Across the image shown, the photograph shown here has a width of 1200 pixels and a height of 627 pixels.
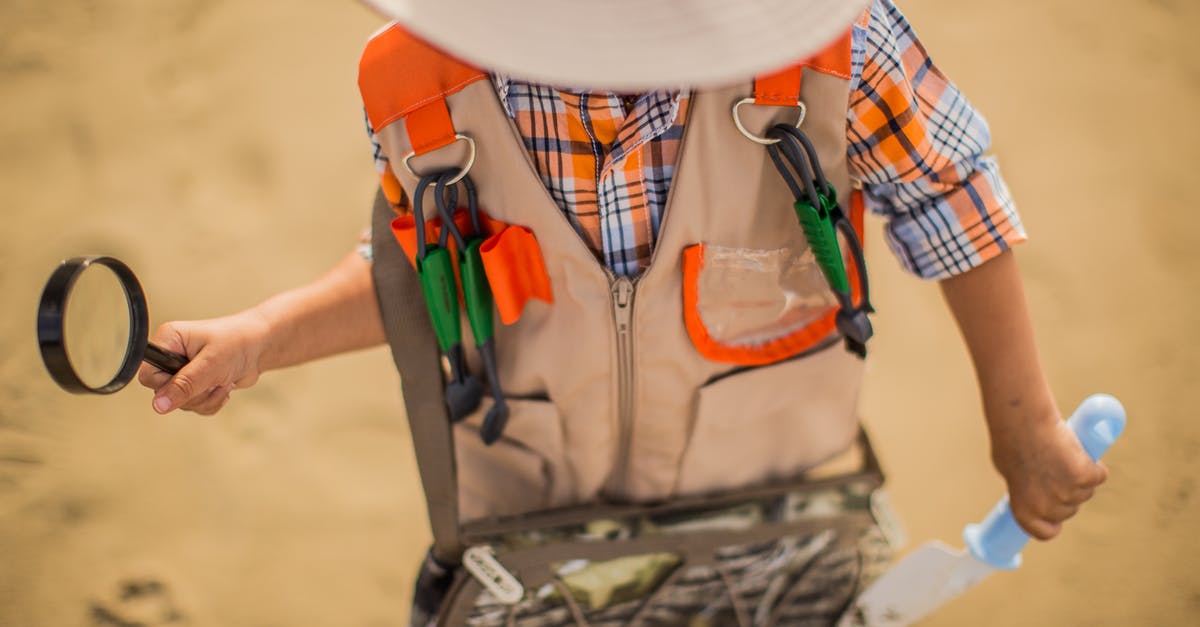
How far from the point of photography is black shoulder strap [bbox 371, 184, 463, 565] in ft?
A: 2.89

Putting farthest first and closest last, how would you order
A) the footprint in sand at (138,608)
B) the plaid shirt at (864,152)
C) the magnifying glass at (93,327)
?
the footprint in sand at (138,608) → the plaid shirt at (864,152) → the magnifying glass at (93,327)

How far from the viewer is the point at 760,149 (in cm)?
76

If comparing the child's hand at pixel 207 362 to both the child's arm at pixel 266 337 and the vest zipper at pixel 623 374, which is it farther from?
the vest zipper at pixel 623 374

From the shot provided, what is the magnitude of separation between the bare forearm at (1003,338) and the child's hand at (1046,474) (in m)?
0.01

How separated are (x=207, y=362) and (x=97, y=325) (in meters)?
0.12

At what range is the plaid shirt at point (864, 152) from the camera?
0.73 meters

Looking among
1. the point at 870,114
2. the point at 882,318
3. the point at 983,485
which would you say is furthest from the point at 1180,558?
the point at 870,114

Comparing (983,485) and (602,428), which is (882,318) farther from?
(602,428)

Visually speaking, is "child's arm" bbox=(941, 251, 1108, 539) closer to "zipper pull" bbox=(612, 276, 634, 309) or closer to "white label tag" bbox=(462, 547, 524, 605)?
"zipper pull" bbox=(612, 276, 634, 309)

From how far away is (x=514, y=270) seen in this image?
814mm

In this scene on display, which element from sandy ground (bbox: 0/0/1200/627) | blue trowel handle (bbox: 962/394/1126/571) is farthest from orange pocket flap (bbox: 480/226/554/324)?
sandy ground (bbox: 0/0/1200/627)

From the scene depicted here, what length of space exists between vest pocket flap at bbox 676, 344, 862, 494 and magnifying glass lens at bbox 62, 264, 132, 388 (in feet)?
1.79

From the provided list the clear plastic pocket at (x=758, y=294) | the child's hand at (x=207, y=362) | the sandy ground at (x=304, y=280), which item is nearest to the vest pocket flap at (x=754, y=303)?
the clear plastic pocket at (x=758, y=294)

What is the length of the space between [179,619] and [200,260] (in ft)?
2.47
